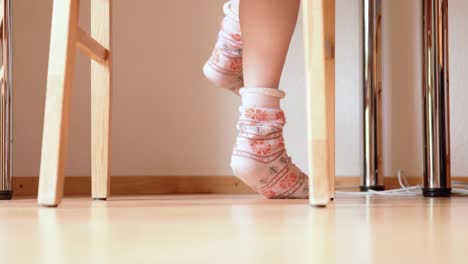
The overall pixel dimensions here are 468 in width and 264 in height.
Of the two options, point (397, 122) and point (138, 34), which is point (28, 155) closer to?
point (138, 34)

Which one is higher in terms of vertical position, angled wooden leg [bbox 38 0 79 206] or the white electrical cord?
angled wooden leg [bbox 38 0 79 206]

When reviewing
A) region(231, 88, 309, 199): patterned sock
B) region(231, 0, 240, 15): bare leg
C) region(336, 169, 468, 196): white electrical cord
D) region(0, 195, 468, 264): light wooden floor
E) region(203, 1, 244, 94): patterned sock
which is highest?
region(231, 0, 240, 15): bare leg

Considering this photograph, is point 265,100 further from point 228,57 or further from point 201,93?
point 201,93

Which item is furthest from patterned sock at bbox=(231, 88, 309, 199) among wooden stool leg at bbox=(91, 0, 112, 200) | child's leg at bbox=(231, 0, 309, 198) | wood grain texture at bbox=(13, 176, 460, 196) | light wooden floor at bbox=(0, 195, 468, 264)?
wood grain texture at bbox=(13, 176, 460, 196)

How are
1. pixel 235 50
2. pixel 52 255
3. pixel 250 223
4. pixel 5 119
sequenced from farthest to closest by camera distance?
pixel 5 119 < pixel 235 50 < pixel 250 223 < pixel 52 255

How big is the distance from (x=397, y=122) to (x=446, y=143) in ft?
1.38

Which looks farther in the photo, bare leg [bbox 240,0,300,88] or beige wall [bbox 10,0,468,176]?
beige wall [bbox 10,0,468,176]

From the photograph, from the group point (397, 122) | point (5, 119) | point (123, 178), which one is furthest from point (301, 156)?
point (5, 119)

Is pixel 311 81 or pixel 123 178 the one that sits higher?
pixel 311 81

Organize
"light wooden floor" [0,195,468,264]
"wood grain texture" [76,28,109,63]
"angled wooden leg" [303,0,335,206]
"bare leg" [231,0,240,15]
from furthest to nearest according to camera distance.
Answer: "bare leg" [231,0,240,15] < "wood grain texture" [76,28,109,63] < "angled wooden leg" [303,0,335,206] < "light wooden floor" [0,195,468,264]

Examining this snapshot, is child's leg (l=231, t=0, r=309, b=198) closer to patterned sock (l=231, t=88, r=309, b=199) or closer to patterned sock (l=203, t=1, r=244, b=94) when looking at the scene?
patterned sock (l=231, t=88, r=309, b=199)

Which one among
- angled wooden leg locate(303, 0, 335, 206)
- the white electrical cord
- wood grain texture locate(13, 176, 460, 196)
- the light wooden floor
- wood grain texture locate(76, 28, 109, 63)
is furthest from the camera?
wood grain texture locate(13, 176, 460, 196)

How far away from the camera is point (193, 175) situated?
2008mm

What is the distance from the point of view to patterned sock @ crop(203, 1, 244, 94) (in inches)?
56.5
